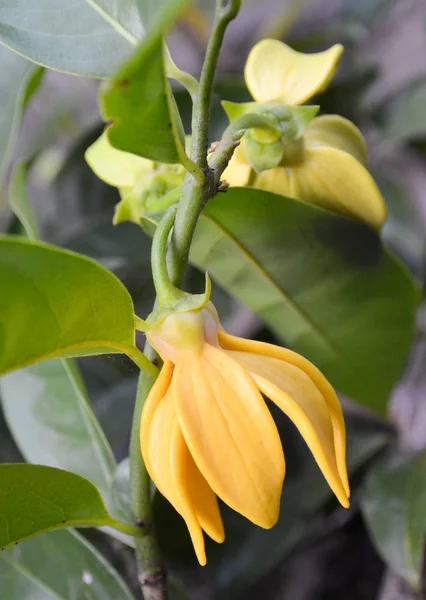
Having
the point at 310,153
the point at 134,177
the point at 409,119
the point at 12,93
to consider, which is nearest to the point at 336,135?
the point at 310,153

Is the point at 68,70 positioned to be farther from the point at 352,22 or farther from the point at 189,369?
the point at 352,22

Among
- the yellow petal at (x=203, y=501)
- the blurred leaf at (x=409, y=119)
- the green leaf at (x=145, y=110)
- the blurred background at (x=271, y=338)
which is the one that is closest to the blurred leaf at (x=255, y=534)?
the blurred background at (x=271, y=338)

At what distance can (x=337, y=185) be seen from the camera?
1.34 ft

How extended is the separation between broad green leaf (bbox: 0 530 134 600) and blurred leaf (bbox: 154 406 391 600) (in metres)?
0.09

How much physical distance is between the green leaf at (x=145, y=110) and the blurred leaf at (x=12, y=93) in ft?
0.94

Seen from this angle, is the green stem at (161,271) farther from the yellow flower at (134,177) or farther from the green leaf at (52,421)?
the green leaf at (52,421)

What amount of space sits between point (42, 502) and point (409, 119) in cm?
76

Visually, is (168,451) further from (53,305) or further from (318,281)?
(318,281)

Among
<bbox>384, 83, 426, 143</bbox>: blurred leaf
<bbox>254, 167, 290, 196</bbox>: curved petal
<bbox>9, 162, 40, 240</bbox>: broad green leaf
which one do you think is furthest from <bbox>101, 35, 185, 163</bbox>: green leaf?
<bbox>384, 83, 426, 143</bbox>: blurred leaf

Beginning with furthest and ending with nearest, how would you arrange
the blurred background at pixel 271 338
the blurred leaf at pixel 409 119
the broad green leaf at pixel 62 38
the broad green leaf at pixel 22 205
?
1. the blurred leaf at pixel 409 119
2. the blurred background at pixel 271 338
3. the broad green leaf at pixel 22 205
4. the broad green leaf at pixel 62 38

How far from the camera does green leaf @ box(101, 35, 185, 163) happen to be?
24 centimetres

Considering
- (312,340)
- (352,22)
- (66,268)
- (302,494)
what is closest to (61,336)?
(66,268)

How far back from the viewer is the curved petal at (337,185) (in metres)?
0.40

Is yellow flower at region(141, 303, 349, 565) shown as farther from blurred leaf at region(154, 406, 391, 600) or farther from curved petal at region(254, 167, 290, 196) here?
blurred leaf at region(154, 406, 391, 600)
